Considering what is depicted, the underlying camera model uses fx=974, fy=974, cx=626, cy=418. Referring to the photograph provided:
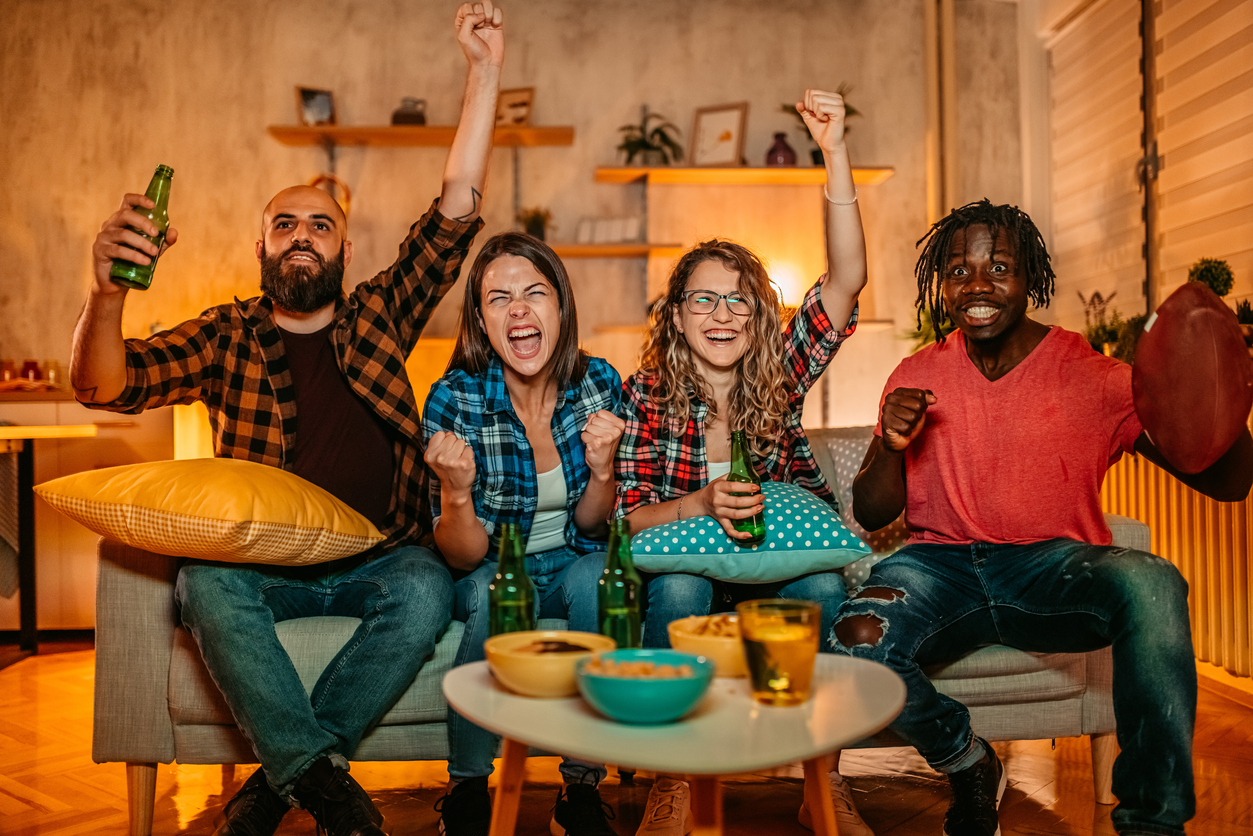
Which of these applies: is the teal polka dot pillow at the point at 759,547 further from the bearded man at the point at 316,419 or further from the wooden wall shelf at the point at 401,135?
the wooden wall shelf at the point at 401,135

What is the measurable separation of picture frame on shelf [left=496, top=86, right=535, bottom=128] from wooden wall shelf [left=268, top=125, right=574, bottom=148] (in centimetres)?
7

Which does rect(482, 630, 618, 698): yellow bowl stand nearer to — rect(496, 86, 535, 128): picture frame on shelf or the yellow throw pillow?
the yellow throw pillow

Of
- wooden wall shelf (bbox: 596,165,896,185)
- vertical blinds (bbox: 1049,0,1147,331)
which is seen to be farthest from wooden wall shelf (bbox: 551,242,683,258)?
vertical blinds (bbox: 1049,0,1147,331)

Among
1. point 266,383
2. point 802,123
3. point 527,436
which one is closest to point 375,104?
point 802,123

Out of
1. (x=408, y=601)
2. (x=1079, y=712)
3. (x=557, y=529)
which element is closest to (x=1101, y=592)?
(x=1079, y=712)

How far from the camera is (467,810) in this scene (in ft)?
5.41

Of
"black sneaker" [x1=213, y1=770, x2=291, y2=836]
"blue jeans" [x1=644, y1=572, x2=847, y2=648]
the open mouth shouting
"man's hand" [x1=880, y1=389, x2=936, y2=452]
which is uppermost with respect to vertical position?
the open mouth shouting

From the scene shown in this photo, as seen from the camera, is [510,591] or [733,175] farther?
[733,175]

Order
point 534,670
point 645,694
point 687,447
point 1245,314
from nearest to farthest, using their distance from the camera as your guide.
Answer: point 645,694 → point 534,670 → point 687,447 → point 1245,314

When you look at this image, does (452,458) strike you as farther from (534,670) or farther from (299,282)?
(299,282)

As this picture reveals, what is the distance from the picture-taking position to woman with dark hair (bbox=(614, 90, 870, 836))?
6.35 ft

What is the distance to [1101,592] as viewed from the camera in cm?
157

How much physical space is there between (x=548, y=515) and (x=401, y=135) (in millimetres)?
2825

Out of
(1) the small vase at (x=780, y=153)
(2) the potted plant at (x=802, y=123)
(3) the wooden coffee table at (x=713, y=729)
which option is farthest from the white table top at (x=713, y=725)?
(2) the potted plant at (x=802, y=123)
